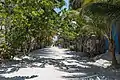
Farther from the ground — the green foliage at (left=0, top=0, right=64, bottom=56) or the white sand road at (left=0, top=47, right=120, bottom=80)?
the green foliage at (left=0, top=0, right=64, bottom=56)

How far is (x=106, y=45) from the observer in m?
25.1

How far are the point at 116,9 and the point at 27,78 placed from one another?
18.4 ft

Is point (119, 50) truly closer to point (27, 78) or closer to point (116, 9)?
point (116, 9)

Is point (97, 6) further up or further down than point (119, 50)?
further up

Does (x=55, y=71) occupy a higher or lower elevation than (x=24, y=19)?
lower

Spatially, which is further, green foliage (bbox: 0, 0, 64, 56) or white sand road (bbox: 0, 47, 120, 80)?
green foliage (bbox: 0, 0, 64, 56)

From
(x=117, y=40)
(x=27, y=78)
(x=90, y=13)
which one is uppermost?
(x=90, y=13)

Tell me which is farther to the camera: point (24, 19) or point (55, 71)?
point (24, 19)

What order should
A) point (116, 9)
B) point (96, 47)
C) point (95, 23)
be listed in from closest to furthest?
point (116, 9)
point (95, 23)
point (96, 47)

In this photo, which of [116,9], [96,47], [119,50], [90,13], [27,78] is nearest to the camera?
[27,78]

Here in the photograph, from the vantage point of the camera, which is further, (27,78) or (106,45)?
(106,45)

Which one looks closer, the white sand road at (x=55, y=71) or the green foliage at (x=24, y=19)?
the white sand road at (x=55, y=71)

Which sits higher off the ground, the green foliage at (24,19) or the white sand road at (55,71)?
the green foliage at (24,19)

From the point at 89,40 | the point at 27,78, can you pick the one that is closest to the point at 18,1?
the point at 27,78
